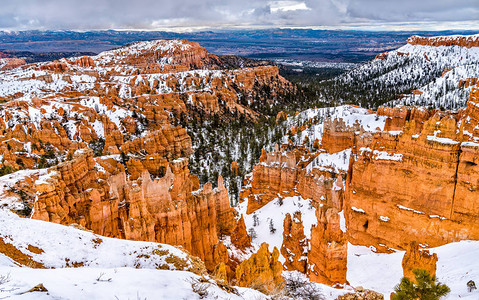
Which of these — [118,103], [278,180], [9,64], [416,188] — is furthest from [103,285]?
[9,64]

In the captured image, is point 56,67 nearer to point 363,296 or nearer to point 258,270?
point 258,270

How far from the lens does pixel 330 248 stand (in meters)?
16.8

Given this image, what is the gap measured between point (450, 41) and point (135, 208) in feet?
631

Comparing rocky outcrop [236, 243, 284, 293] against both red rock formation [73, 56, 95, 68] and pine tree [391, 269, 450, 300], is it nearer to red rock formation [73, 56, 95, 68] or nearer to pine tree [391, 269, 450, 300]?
pine tree [391, 269, 450, 300]

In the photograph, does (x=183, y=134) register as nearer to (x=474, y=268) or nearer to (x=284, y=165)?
(x=284, y=165)

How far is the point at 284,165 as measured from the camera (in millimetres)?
33906

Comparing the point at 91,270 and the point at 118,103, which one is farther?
the point at 118,103

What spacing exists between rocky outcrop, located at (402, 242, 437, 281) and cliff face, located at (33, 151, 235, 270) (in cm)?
1108

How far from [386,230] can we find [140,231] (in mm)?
16273

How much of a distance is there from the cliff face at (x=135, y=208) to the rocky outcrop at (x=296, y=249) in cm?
479

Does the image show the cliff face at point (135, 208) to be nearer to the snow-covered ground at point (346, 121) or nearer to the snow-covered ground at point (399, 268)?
the snow-covered ground at point (399, 268)

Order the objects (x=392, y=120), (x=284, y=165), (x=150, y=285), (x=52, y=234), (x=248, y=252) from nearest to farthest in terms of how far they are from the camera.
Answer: (x=150, y=285) → (x=52, y=234) → (x=248, y=252) → (x=284, y=165) → (x=392, y=120)

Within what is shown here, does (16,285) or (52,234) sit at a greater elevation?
(16,285)

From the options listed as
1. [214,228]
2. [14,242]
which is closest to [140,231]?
[214,228]
